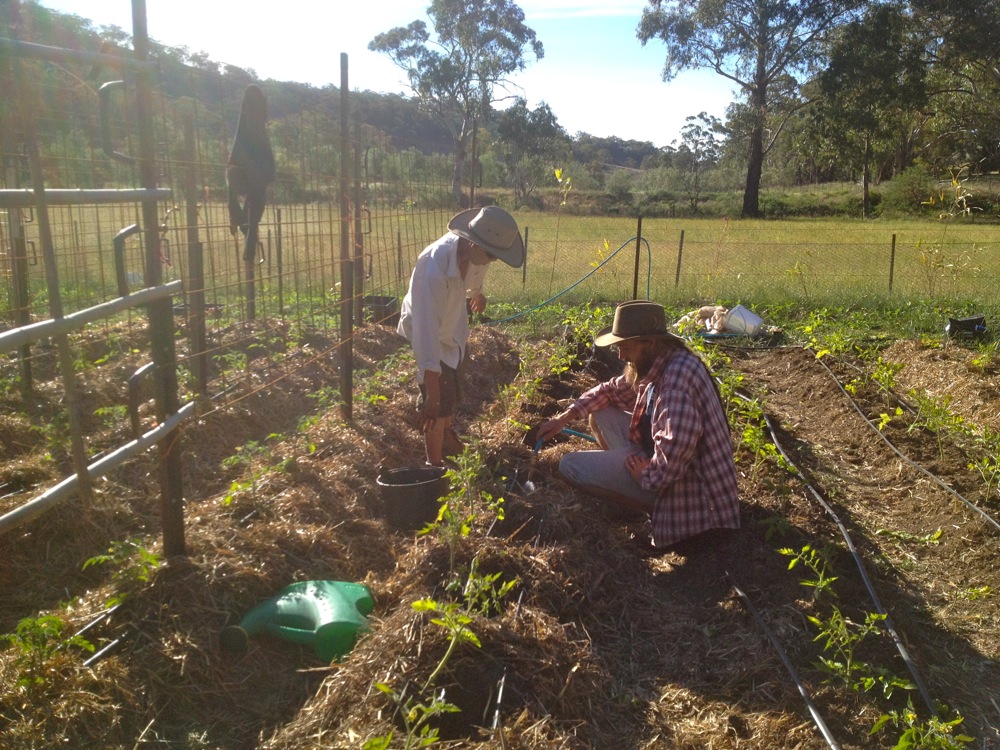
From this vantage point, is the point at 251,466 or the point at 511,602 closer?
the point at 511,602

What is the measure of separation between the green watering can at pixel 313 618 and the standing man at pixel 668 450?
1.49 meters

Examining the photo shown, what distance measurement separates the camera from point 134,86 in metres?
3.01

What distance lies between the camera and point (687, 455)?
3.87 metres

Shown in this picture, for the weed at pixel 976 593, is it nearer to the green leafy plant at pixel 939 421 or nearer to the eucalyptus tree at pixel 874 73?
the green leafy plant at pixel 939 421

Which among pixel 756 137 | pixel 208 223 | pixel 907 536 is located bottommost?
pixel 907 536

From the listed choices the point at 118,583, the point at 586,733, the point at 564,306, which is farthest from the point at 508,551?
the point at 564,306

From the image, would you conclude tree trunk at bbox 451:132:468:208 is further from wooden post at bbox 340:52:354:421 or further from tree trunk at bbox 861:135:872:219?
tree trunk at bbox 861:135:872:219

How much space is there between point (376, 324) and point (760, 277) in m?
7.57

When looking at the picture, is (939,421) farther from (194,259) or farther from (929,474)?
(194,259)

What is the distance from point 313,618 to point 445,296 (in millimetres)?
2070

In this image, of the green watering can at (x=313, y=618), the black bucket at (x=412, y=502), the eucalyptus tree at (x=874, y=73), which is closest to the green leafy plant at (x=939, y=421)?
the black bucket at (x=412, y=502)

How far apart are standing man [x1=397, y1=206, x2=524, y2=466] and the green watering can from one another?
1456 mm

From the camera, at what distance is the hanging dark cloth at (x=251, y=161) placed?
6.07 metres

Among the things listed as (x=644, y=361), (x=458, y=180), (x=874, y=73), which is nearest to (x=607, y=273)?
(x=644, y=361)
